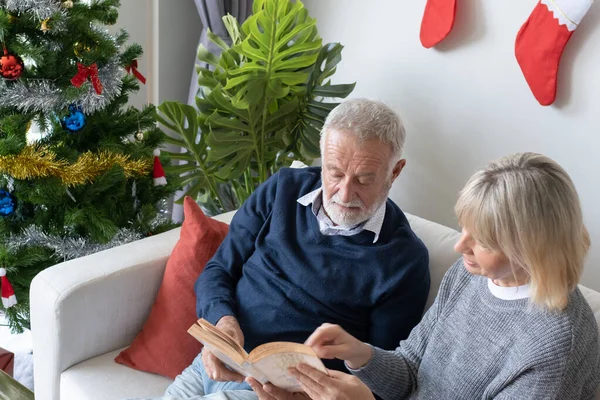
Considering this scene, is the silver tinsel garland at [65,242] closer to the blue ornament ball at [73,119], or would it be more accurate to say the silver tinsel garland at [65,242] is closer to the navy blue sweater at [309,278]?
the blue ornament ball at [73,119]

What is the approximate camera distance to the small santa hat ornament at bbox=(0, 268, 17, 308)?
211 centimetres

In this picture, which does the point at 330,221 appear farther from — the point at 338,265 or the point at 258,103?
the point at 258,103

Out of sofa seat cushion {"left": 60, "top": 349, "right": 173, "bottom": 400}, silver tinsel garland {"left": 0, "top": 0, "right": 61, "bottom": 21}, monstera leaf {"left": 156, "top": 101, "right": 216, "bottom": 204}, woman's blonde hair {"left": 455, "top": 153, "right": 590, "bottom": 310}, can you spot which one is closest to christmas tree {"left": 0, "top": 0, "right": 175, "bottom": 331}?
silver tinsel garland {"left": 0, "top": 0, "right": 61, "bottom": 21}

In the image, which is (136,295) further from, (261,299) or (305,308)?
(305,308)

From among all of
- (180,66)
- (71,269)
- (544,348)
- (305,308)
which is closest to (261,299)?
(305,308)

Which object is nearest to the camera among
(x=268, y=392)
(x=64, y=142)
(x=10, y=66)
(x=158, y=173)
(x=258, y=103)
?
(x=268, y=392)

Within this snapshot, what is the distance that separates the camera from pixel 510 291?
1.27 metres

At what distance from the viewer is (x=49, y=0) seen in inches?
79.9

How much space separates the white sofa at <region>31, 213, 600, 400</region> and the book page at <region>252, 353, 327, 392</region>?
57 centimetres

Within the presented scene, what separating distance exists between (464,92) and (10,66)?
152 centimetres

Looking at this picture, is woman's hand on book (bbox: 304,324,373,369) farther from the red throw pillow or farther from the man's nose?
the red throw pillow

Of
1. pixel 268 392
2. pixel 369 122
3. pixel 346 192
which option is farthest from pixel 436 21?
pixel 268 392

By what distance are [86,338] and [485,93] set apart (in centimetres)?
154

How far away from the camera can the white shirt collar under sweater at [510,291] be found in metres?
1.25
